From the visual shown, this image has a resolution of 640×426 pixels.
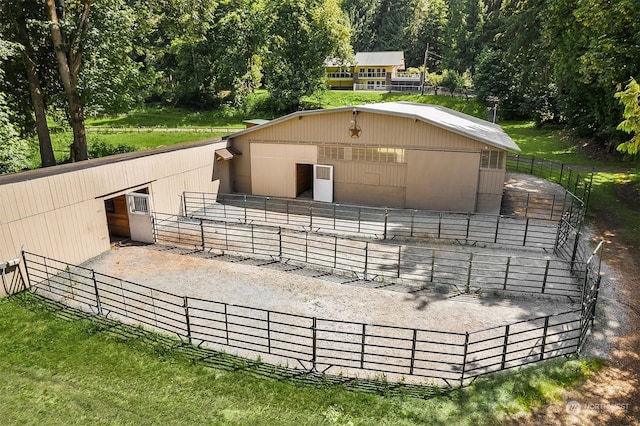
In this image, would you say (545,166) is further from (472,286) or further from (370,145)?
(472,286)

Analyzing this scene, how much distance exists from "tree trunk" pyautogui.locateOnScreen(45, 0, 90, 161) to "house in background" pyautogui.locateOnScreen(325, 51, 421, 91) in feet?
145

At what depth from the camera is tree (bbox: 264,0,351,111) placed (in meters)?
43.0

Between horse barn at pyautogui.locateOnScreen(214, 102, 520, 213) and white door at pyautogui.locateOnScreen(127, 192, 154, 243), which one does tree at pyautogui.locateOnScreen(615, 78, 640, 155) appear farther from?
white door at pyautogui.locateOnScreen(127, 192, 154, 243)

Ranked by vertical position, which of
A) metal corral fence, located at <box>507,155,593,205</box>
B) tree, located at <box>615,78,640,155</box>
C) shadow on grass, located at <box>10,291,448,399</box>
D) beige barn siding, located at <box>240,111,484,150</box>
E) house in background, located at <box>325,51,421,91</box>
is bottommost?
shadow on grass, located at <box>10,291,448,399</box>

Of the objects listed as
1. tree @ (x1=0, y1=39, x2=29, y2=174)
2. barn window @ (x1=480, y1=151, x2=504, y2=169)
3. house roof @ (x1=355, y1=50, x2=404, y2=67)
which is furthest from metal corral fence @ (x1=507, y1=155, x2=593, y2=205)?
house roof @ (x1=355, y1=50, x2=404, y2=67)

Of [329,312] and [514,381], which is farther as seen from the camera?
[329,312]

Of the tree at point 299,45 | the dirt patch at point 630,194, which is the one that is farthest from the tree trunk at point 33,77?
the dirt patch at point 630,194

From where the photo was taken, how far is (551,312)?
10.6 m

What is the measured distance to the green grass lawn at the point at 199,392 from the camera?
718 centimetres

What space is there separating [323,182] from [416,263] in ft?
26.8

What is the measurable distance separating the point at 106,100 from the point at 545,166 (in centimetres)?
2643

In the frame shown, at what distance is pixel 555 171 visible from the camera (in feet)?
85.1

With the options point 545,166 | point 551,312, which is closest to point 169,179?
point 551,312

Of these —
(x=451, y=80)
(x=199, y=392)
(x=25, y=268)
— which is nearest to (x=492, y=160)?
(x=199, y=392)
